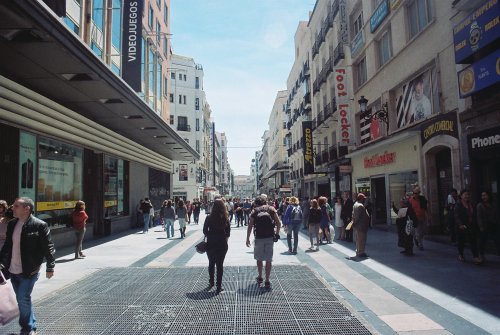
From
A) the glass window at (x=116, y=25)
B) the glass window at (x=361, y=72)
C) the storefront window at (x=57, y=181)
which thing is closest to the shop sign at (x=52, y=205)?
the storefront window at (x=57, y=181)

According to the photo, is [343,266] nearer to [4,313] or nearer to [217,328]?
[217,328]

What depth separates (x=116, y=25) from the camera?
20.8 metres

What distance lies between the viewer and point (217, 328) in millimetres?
4918

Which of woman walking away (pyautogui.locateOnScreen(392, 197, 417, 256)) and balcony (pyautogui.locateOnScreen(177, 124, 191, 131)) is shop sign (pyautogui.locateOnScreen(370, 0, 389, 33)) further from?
balcony (pyautogui.locateOnScreen(177, 124, 191, 131))

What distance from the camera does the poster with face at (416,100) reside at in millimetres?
14688

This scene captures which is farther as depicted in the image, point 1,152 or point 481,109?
point 481,109

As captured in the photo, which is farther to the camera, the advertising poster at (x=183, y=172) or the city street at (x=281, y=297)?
the advertising poster at (x=183, y=172)

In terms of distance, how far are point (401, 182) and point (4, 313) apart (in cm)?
1640

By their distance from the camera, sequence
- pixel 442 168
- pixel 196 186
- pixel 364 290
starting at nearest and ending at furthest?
1. pixel 364 290
2. pixel 442 168
3. pixel 196 186

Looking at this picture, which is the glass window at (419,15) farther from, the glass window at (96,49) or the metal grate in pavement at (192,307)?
the glass window at (96,49)

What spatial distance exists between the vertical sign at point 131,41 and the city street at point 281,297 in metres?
11.4

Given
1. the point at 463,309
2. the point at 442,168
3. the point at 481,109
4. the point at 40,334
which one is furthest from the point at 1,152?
the point at 442,168

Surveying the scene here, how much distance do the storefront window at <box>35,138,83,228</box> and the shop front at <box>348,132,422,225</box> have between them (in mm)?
12931

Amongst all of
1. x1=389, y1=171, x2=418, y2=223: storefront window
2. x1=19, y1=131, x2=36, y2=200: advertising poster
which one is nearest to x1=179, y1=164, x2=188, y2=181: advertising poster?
x1=389, y1=171, x2=418, y2=223: storefront window
